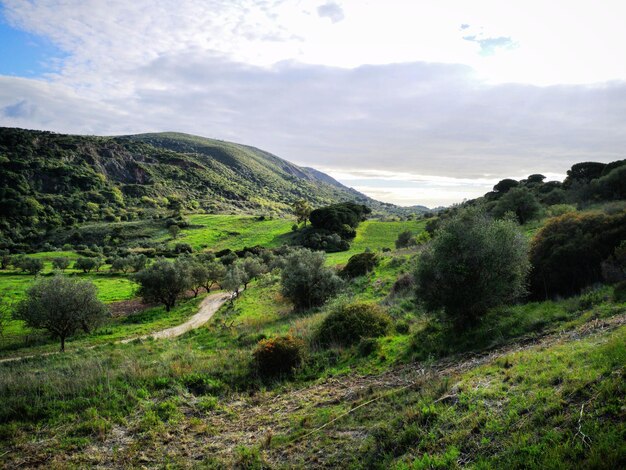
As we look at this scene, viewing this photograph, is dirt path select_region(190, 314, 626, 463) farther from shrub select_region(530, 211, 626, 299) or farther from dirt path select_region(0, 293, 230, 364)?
dirt path select_region(0, 293, 230, 364)

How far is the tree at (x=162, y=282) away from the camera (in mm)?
46062

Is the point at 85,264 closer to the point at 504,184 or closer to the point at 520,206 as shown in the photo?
the point at 520,206

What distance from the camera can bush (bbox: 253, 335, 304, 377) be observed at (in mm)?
14492

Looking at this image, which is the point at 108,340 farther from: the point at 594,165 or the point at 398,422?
the point at 594,165

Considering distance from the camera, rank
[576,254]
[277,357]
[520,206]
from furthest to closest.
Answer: [520,206]
[576,254]
[277,357]

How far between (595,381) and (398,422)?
14.3 feet

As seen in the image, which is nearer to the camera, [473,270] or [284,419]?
[284,419]

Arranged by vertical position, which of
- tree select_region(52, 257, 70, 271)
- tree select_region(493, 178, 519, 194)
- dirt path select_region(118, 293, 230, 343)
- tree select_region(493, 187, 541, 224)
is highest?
tree select_region(493, 178, 519, 194)

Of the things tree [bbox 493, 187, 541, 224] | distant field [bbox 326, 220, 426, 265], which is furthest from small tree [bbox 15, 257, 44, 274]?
tree [bbox 493, 187, 541, 224]

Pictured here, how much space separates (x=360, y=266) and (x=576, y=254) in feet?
78.3

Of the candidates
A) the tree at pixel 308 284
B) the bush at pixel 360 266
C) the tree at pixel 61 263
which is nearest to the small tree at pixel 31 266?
the tree at pixel 61 263

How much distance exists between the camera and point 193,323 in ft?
122

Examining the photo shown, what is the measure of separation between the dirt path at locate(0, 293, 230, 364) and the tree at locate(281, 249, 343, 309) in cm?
1052

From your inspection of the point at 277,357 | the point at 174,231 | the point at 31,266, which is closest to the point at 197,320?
the point at 277,357
